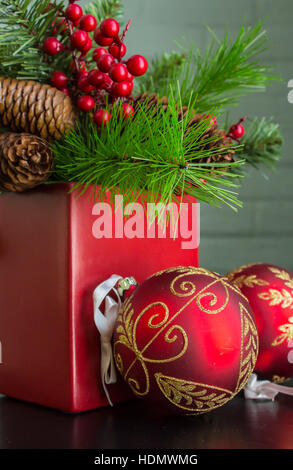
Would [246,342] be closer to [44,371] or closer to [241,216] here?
[44,371]

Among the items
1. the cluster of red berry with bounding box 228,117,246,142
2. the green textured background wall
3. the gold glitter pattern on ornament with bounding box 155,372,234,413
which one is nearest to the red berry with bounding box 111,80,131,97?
the cluster of red berry with bounding box 228,117,246,142

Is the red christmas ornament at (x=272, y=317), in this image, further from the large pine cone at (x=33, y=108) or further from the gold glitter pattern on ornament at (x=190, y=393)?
the large pine cone at (x=33, y=108)

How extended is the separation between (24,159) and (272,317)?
0.25 meters

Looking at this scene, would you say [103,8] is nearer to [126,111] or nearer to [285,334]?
[126,111]

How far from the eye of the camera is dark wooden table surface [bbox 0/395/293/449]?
1.36ft

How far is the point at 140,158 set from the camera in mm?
425

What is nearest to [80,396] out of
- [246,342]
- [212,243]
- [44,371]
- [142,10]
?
[44,371]

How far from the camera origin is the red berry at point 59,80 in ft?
1.69

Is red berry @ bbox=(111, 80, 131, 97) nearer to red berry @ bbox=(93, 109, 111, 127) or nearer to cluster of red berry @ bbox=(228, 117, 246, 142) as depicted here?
red berry @ bbox=(93, 109, 111, 127)

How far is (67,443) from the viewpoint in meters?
0.42

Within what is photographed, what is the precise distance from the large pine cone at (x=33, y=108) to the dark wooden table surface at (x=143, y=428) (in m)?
0.24

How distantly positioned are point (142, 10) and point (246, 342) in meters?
0.70

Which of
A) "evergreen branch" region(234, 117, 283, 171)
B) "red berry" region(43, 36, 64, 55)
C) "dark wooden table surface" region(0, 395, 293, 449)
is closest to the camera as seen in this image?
"dark wooden table surface" region(0, 395, 293, 449)

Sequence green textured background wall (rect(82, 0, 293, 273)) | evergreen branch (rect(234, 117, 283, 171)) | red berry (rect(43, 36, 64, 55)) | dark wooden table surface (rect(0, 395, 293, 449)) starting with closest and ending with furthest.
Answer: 1. dark wooden table surface (rect(0, 395, 293, 449))
2. red berry (rect(43, 36, 64, 55))
3. evergreen branch (rect(234, 117, 283, 171))
4. green textured background wall (rect(82, 0, 293, 273))
